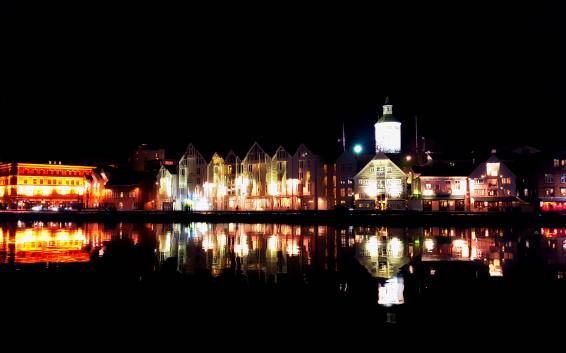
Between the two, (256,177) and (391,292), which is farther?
(256,177)

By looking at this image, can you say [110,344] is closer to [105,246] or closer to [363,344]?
[363,344]

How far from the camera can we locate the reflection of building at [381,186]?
253ft

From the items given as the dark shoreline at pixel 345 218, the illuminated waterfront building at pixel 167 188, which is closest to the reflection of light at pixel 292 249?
the dark shoreline at pixel 345 218

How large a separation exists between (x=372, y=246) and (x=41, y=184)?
11365 centimetres

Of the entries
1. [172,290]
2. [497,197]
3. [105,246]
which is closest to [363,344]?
[172,290]

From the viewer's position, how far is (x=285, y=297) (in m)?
16.6

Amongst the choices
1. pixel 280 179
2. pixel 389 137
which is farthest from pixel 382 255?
pixel 389 137

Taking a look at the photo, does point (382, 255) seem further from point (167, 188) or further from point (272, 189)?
point (167, 188)

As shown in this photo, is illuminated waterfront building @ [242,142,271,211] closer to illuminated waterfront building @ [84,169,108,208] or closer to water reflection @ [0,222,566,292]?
illuminated waterfront building @ [84,169,108,208]

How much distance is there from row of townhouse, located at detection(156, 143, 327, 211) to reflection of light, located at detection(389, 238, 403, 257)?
144ft

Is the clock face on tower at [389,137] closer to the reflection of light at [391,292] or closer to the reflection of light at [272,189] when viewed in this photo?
the reflection of light at [272,189]

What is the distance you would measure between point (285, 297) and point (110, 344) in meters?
5.97

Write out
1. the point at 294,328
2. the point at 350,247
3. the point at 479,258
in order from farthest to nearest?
1. the point at 350,247
2. the point at 479,258
3. the point at 294,328

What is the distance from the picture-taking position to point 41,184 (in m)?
128
